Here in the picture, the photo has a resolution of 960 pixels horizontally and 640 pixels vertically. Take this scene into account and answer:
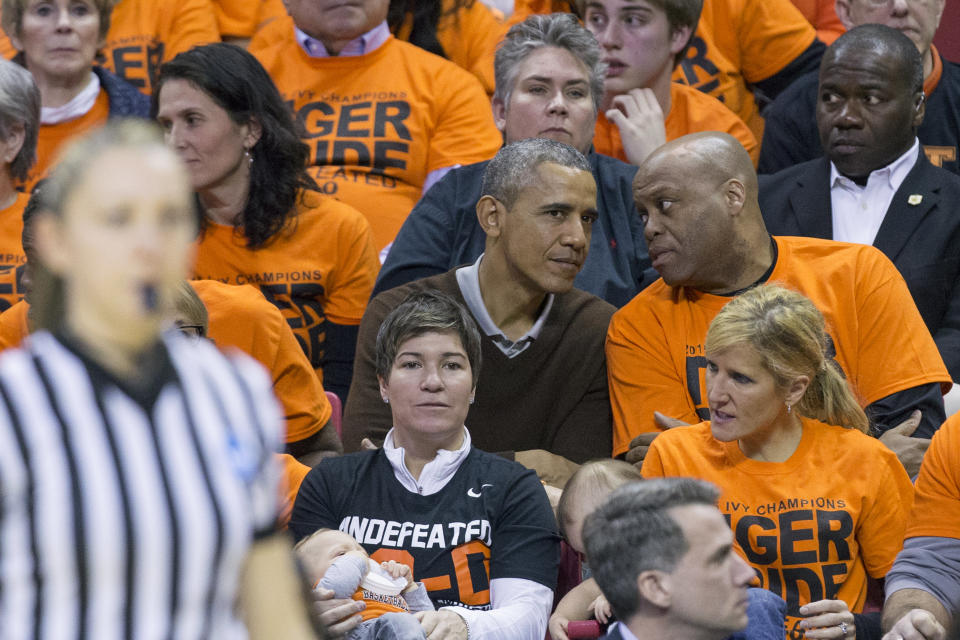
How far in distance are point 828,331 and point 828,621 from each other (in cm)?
83

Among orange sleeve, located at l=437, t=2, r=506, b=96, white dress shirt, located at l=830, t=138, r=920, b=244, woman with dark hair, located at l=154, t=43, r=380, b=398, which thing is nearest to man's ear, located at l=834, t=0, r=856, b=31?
white dress shirt, located at l=830, t=138, r=920, b=244

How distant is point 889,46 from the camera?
3.59 metres

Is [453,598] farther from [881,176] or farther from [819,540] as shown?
[881,176]

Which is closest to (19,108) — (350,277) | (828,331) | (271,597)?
(350,277)

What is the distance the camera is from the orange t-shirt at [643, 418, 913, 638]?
2.43 meters

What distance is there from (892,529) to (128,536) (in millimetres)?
1826

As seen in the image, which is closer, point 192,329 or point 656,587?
point 656,587

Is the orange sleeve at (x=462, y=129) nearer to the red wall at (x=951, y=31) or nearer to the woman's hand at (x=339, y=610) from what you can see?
the woman's hand at (x=339, y=610)

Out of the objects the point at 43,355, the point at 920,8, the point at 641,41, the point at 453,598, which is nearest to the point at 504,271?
the point at 453,598

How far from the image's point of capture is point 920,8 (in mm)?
4074

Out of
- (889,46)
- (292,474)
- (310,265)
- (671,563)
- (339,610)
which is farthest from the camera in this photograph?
(889,46)

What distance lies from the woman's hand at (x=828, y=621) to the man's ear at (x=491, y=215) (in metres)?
1.25

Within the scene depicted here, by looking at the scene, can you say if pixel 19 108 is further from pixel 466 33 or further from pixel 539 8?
pixel 539 8

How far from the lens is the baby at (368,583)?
217 cm
